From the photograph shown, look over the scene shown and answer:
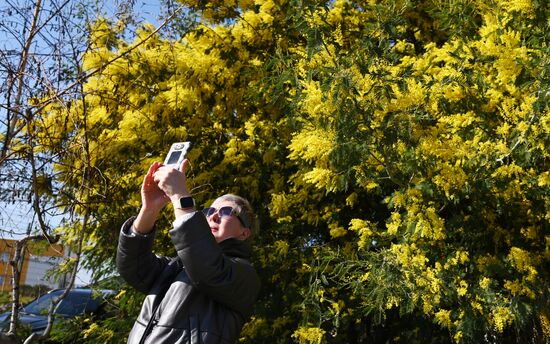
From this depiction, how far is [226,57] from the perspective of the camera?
534cm

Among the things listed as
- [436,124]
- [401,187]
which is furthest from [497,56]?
[401,187]

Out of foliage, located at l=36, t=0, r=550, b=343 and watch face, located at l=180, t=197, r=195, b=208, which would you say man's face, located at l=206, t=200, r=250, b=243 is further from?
foliage, located at l=36, t=0, r=550, b=343

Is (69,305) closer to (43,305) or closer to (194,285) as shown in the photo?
(43,305)

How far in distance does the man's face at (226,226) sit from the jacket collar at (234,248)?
0.02m

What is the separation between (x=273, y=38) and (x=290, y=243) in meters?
1.70

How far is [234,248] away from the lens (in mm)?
2150

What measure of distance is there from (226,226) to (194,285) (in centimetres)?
31

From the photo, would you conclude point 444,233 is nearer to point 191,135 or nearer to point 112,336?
point 191,135

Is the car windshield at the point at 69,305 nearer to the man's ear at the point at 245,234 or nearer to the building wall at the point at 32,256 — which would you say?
the building wall at the point at 32,256

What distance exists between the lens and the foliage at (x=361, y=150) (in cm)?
365

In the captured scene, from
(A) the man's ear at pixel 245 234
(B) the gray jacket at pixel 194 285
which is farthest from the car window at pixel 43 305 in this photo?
(A) the man's ear at pixel 245 234

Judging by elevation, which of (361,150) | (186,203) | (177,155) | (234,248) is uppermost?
(361,150)

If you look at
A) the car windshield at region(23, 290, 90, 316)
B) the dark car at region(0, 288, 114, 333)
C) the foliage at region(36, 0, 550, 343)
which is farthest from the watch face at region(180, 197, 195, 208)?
the car windshield at region(23, 290, 90, 316)

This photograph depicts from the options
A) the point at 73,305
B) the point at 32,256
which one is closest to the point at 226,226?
the point at 32,256
